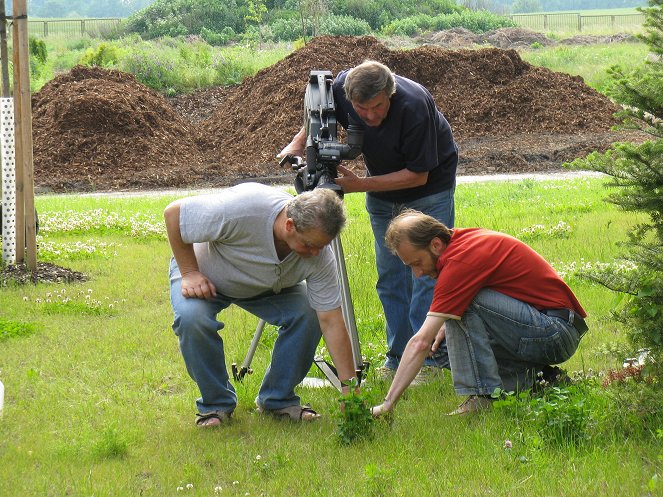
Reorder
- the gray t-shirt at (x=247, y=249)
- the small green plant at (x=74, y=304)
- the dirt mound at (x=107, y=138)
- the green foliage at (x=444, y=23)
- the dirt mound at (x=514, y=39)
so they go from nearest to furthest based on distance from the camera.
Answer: the gray t-shirt at (x=247, y=249), the small green plant at (x=74, y=304), the dirt mound at (x=107, y=138), the dirt mound at (x=514, y=39), the green foliage at (x=444, y=23)

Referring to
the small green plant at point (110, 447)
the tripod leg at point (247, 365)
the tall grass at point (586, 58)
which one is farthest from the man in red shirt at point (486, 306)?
the tall grass at point (586, 58)

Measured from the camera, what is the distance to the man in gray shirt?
16.0 ft

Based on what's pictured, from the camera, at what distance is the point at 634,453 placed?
164 inches

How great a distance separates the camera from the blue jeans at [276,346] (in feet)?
16.4

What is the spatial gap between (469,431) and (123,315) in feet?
13.2

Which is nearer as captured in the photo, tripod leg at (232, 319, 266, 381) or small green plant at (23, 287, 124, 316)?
tripod leg at (232, 319, 266, 381)

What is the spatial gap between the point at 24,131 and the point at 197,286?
434cm

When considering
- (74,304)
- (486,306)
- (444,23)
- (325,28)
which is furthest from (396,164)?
(444,23)

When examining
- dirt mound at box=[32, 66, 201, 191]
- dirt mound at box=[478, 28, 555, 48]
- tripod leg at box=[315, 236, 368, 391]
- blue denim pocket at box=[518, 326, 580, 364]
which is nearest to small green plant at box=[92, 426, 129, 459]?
tripod leg at box=[315, 236, 368, 391]

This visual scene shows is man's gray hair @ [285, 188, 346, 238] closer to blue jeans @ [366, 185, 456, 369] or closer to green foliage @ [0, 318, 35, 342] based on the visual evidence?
blue jeans @ [366, 185, 456, 369]

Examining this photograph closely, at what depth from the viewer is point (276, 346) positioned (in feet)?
17.1

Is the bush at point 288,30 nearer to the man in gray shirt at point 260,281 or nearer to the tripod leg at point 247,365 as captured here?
the tripod leg at point 247,365

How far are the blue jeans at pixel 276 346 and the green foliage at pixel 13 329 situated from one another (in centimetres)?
231

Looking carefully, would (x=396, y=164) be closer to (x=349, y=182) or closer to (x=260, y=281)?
(x=349, y=182)
